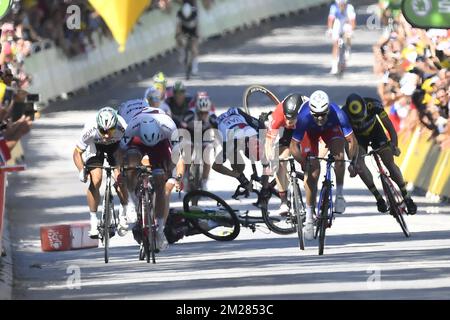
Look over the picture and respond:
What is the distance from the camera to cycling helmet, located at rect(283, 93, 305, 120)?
2538 cm

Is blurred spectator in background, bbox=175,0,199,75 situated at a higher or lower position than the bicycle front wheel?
higher

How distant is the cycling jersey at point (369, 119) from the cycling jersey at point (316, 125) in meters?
1.45

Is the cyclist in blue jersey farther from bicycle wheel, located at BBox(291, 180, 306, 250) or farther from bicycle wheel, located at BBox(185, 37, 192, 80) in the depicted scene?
bicycle wheel, located at BBox(185, 37, 192, 80)

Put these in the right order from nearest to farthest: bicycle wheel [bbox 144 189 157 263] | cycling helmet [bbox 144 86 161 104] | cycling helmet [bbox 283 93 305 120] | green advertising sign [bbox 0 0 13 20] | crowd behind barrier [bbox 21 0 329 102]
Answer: green advertising sign [bbox 0 0 13 20] → bicycle wheel [bbox 144 189 157 263] → cycling helmet [bbox 283 93 305 120] → cycling helmet [bbox 144 86 161 104] → crowd behind barrier [bbox 21 0 329 102]

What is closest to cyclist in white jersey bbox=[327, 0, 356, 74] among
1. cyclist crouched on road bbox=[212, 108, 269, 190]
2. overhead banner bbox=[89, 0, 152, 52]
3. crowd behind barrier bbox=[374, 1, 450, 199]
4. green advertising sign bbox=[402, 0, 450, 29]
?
crowd behind barrier bbox=[374, 1, 450, 199]

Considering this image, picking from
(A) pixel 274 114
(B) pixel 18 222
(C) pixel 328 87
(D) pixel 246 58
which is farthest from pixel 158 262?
(D) pixel 246 58

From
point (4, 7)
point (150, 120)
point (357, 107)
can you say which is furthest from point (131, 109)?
point (4, 7)

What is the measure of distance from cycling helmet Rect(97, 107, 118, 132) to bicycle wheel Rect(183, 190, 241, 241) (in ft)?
7.14

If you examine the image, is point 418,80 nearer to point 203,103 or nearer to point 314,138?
point 203,103

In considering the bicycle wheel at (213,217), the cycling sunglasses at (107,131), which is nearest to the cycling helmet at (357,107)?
the bicycle wheel at (213,217)

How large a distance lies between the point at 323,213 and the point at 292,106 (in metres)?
1.62

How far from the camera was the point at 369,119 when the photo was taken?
2658cm

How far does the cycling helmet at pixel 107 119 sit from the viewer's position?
24.2 metres
